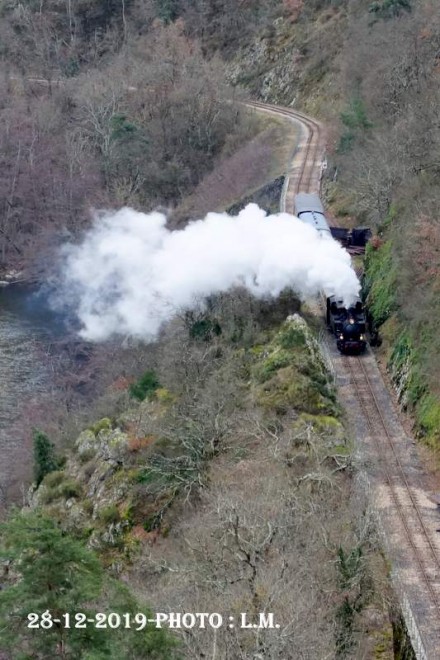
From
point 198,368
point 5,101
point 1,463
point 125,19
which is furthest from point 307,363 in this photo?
point 125,19

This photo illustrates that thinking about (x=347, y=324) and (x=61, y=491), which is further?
(x=347, y=324)

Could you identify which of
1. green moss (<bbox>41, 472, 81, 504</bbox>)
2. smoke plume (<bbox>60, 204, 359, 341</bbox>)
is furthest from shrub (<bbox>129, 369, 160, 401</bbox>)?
green moss (<bbox>41, 472, 81, 504</bbox>)

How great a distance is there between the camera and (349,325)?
35.0 meters

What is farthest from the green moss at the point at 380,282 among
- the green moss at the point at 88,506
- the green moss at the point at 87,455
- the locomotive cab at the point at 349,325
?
the green moss at the point at 88,506

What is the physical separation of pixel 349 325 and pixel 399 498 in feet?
34.1

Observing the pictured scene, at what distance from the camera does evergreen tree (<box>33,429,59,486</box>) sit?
121 ft

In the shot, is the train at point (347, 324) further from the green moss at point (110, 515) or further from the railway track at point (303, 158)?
the railway track at point (303, 158)

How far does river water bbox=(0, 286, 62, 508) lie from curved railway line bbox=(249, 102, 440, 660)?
1737 cm

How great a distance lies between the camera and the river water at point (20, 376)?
41.8 meters

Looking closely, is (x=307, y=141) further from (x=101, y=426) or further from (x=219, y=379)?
(x=219, y=379)

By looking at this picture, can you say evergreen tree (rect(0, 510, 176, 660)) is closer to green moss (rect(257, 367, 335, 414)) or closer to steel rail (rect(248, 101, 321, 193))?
green moss (rect(257, 367, 335, 414))

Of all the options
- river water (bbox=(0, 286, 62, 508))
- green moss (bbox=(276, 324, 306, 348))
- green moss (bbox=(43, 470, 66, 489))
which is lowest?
river water (bbox=(0, 286, 62, 508))

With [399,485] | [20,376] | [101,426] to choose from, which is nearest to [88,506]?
[101,426]

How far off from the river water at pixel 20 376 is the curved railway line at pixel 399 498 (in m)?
17.4
